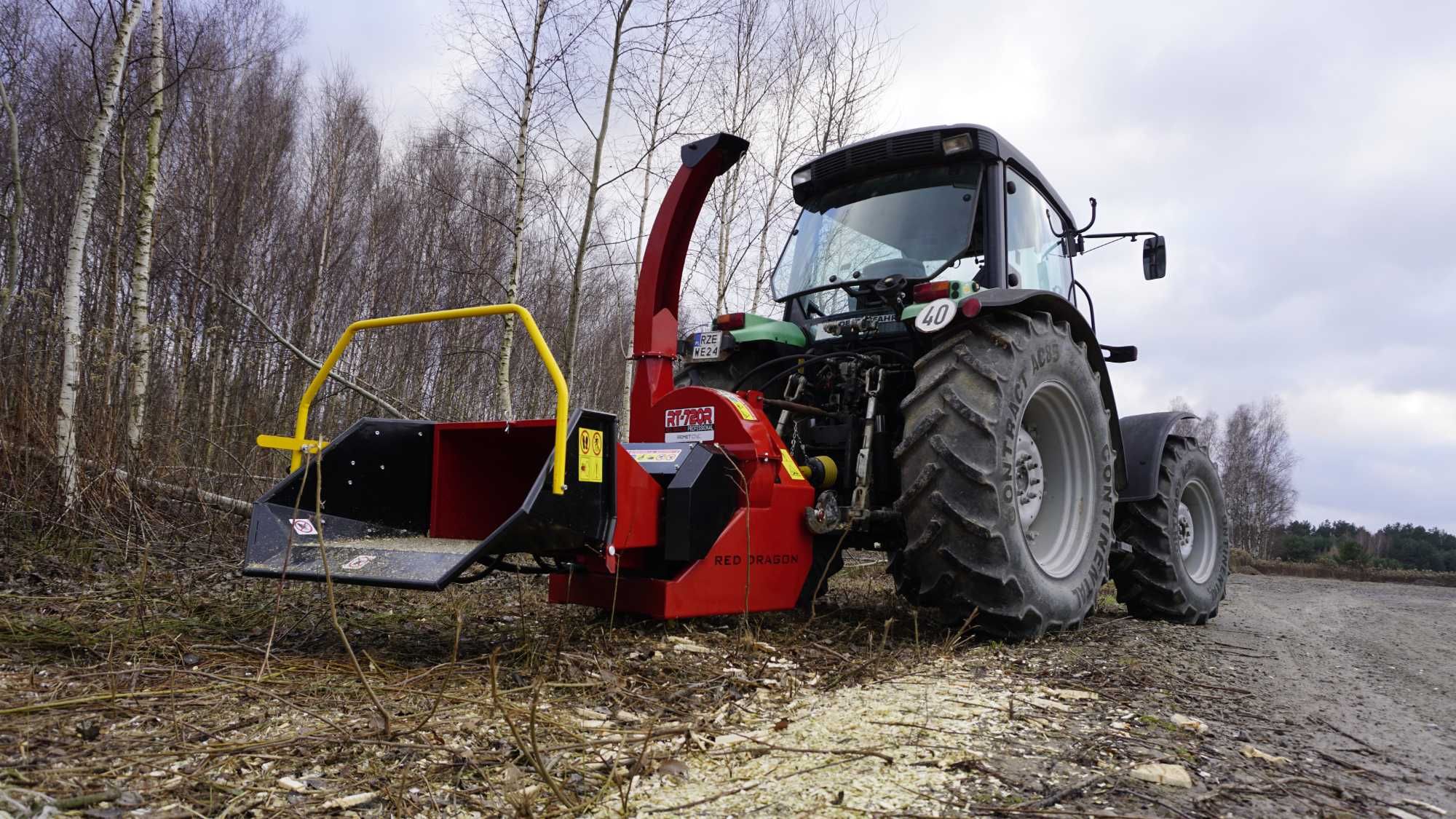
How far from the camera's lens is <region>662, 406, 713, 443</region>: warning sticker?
3.76 m

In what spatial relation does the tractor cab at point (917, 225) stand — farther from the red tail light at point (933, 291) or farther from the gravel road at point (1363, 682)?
the gravel road at point (1363, 682)

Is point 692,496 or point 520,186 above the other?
point 520,186

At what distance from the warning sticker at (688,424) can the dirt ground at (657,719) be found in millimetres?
788

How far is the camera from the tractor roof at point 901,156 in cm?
445

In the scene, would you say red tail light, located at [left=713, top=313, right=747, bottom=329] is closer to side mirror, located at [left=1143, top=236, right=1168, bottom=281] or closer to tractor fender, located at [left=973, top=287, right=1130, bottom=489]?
tractor fender, located at [left=973, top=287, right=1130, bottom=489]

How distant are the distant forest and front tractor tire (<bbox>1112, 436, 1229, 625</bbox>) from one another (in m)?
18.3

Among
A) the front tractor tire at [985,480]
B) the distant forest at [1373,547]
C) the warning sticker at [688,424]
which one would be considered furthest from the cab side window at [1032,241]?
the distant forest at [1373,547]

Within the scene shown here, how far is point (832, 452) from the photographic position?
172 inches

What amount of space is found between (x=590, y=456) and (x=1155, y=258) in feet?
13.2

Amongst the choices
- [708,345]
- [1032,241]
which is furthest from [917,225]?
[708,345]

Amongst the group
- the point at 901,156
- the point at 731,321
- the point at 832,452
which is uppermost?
the point at 901,156

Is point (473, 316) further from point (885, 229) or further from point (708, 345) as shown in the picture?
point (885, 229)

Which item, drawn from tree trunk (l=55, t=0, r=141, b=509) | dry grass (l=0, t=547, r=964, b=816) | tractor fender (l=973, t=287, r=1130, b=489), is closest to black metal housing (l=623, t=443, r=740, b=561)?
dry grass (l=0, t=547, r=964, b=816)

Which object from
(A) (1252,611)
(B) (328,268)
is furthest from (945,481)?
(B) (328,268)
